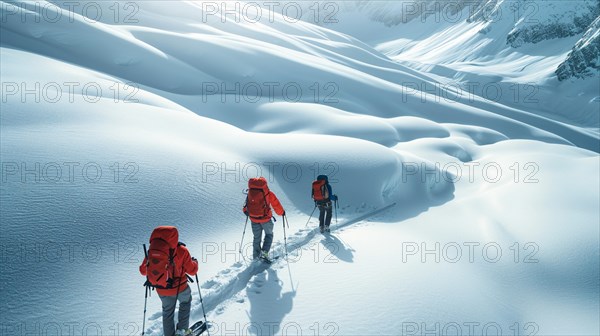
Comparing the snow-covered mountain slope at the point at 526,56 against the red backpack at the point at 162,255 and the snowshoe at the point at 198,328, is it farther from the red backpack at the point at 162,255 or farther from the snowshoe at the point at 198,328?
the red backpack at the point at 162,255

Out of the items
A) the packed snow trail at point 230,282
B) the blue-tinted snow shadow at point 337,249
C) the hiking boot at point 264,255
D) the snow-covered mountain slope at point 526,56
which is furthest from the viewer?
the snow-covered mountain slope at point 526,56

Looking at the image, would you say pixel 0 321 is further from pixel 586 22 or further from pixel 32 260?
pixel 586 22

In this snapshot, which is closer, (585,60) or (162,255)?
(162,255)

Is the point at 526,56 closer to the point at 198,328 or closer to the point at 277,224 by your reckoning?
the point at 277,224

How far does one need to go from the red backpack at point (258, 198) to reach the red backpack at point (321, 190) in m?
2.32

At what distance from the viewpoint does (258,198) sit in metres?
6.66

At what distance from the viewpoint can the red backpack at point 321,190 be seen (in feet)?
28.7

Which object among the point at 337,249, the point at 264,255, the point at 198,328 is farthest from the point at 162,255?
the point at 337,249

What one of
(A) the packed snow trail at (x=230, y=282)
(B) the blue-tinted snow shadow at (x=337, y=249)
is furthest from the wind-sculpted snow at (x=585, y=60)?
(A) the packed snow trail at (x=230, y=282)

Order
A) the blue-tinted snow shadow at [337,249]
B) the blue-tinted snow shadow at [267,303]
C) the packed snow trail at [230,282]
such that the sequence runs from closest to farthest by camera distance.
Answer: the blue-tinted snow shadow at [267,303] → the packed snow trail at [230,282] → the blue-tinted snow shadow at [337,249]

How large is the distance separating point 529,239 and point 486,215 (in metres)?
1.86

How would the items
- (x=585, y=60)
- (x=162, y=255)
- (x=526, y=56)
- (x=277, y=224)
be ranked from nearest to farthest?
(x=162, y=255)
(x=277, y=224)
(x=585, y=60)
(x=526, y=56)

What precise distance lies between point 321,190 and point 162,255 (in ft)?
17.2

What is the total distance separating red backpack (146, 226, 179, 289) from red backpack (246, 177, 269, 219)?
2.53m
